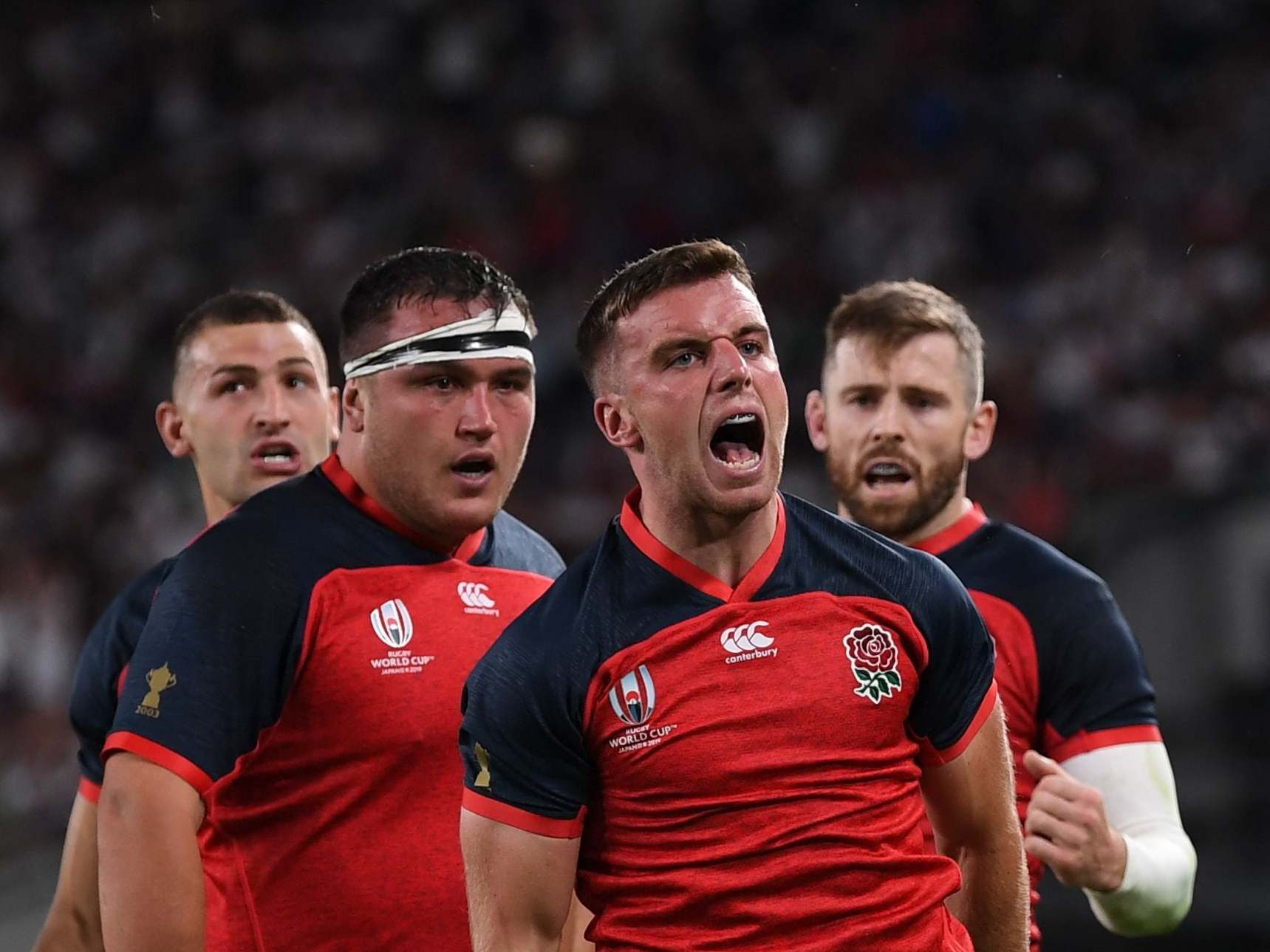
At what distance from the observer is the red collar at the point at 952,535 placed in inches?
147

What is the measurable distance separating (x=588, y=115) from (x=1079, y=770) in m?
10.5

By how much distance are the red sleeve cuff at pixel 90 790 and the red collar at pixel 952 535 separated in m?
1.82

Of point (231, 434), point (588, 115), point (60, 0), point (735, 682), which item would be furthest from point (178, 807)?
point (60, 0)

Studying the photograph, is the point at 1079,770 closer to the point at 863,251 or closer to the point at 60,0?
the point at 863,251

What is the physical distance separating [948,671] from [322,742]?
3.74ft

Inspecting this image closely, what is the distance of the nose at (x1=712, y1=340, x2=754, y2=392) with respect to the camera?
9.06 ft

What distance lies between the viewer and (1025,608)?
3.53m

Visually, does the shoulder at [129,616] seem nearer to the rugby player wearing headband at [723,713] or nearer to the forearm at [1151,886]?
the rugby player wearing headband at [723,713]

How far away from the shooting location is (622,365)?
113 inches

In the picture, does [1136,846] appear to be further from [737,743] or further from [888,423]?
A: [737,743]

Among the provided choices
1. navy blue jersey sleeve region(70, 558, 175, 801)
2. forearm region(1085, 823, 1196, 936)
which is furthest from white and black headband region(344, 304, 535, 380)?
forearm region(1085, 823, 1196, 936)

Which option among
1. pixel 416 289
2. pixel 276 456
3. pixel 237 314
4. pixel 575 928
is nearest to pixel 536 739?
→ pixel 575 928

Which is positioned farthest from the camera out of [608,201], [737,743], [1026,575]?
[608,201]

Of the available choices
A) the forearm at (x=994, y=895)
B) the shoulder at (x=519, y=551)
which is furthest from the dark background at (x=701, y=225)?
the forearm at (x=994, y=895)
